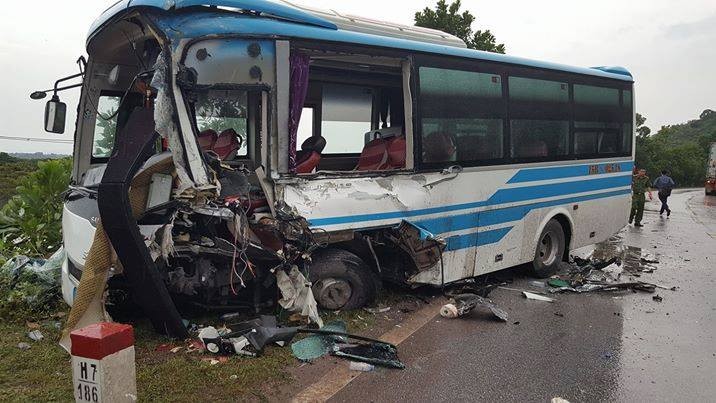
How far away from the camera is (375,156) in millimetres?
6438

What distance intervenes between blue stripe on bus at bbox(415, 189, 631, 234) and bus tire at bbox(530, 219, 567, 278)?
0.41m

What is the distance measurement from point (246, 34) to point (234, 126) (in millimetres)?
1381

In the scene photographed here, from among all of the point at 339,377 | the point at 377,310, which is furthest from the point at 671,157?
the point at 339,377

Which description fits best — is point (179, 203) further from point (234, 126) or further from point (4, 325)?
point (4, 325)

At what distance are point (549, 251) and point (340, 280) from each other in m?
4.05

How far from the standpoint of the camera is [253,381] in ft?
12.3

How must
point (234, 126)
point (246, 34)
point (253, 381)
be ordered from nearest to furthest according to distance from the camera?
1. point (253, 381)
2. point (246, 34)
3. point (234, 126)

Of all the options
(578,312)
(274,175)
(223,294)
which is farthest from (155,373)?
(578,312)

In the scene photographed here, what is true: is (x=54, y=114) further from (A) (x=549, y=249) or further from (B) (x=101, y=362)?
(A) (x=549, y=249)

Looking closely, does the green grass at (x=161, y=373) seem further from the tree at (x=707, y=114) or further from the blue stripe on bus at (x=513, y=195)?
the tree at (x=707, y=114)

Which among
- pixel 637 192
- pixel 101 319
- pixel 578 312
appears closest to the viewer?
pixel 101 319

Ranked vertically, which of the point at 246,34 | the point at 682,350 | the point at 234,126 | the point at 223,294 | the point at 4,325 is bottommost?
the point at 682,350

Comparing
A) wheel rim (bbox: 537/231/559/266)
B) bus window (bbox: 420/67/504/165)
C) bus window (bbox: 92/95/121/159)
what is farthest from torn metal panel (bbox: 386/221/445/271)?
bus window (bbox: 92/95/121/159)

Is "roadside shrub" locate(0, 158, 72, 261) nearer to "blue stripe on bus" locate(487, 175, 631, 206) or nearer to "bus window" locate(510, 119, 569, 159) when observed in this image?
"blue stripe on bus" locate(487, 175, 631, 206)
